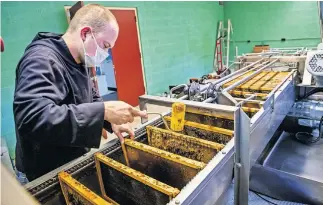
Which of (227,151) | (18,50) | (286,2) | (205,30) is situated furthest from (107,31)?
(286,2)

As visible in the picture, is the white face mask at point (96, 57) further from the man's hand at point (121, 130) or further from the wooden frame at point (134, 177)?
the wooden frame at point (134, 177)

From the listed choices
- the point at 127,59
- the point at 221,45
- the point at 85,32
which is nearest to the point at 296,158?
the point at 85,32

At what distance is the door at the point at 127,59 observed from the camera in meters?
4.23

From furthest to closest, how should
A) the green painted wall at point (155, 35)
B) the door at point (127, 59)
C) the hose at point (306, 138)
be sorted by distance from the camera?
the door at point (127, 59) → the green painted wall at point (155, 35) → the hose at point (306, 138)

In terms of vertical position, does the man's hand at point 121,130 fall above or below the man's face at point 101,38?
below

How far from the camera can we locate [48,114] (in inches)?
27.8

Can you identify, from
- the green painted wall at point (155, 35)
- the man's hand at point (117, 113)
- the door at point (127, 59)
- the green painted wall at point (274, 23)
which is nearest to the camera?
the man's hand at point (117, 113)

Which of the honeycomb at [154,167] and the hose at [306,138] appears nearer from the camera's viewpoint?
the honeycomb at [154,167]

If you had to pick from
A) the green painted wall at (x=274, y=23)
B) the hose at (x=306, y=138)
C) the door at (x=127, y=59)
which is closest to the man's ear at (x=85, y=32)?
the hose at (x=306, y=138)

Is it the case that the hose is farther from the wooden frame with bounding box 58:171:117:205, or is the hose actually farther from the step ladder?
the step ladder

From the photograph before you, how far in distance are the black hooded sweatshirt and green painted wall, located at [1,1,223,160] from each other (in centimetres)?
222

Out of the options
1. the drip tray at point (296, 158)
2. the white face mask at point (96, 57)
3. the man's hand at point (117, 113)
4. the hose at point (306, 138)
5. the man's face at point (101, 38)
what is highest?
the man's face at point (101, 38)

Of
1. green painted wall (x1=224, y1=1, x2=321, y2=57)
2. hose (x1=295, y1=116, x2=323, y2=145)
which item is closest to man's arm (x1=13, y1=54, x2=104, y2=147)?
hose (x1=295, y1=116, x2=323, y2=145)

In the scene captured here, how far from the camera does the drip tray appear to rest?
2.01 meters
